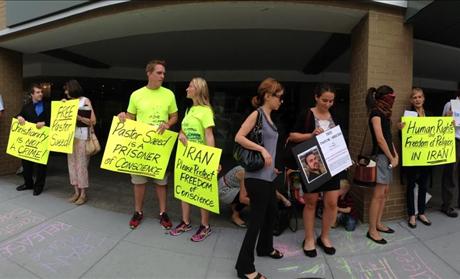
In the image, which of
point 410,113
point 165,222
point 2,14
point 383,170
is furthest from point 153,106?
point 2,14

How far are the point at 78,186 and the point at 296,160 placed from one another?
314cm

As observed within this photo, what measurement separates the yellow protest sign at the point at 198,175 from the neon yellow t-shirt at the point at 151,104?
0.47 meters

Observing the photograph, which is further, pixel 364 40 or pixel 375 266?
pixel 364 40

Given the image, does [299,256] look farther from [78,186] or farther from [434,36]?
[434,36]

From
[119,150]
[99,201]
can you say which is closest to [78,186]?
[99,201]

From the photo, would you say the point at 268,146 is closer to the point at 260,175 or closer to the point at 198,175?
the point at 260,175

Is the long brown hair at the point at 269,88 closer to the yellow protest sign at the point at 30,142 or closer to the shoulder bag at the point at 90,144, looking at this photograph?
the shoulder bag at the point at 90,144

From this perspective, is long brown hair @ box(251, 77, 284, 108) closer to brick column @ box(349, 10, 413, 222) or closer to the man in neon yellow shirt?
the man in neon yellow shirt

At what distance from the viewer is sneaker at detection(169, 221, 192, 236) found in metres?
3.88

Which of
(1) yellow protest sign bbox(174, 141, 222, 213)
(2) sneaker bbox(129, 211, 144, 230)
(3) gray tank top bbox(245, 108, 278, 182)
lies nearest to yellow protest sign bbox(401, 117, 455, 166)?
(3) gray tank top bbox(245, 108, 278, 182)

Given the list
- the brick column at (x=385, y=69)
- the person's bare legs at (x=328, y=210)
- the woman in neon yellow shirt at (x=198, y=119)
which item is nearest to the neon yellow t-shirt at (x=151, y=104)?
the woman in neon yellow shirt at (x=198, y=119)

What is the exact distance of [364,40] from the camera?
4289 millimetres

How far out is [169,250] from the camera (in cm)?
352

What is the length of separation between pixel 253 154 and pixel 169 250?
144 centimetres
